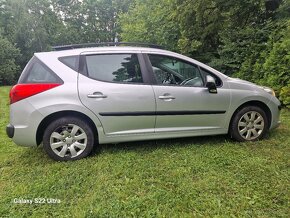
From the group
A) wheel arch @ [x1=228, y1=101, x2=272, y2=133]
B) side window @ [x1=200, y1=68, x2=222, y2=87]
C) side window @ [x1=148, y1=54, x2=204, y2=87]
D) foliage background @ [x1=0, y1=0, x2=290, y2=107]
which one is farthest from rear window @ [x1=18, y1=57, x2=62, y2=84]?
foliage background @ [x1=0, y1=0, x2=290, y2=107]

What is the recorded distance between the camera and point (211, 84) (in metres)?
3.72

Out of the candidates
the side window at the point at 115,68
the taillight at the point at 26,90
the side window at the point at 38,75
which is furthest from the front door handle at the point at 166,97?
the taillight at the point at 26,90

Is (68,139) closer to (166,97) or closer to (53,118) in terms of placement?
(53,118)

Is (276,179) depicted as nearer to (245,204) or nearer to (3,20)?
(245,204)

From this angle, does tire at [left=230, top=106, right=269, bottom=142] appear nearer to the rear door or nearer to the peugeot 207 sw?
the peugeot 207 sw

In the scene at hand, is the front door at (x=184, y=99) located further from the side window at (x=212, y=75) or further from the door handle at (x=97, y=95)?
the door handle at (x=97, y=95)

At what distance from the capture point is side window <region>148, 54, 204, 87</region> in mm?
3730

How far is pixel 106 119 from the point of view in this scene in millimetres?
3504

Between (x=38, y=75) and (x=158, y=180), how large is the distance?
2178mm

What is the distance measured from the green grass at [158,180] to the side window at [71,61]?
136 cm

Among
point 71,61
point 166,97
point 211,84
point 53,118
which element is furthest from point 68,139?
point 211,84

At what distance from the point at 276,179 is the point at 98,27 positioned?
3960cm

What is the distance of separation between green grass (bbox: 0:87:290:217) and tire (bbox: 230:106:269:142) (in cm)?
16

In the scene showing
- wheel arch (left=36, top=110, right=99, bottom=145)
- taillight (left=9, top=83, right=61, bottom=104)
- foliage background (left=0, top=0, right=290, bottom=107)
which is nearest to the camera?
taillight (left=9, top=83, right=61, bottom=104)
